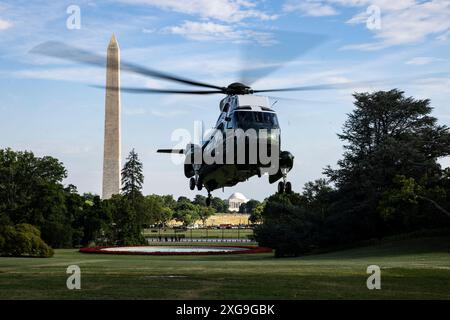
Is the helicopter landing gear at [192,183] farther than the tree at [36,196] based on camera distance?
No

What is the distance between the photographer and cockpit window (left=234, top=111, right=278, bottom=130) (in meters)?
24.3

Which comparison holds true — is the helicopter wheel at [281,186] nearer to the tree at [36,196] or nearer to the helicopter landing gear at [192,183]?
the helicopter landing gear at [192,183]

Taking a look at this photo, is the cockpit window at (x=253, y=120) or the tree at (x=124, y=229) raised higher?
the cockpit window at (x=253, y=120)

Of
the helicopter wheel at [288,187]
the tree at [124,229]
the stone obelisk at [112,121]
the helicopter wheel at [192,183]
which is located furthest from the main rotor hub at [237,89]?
the stone obelisk at [112,121]

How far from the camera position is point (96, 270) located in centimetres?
3164

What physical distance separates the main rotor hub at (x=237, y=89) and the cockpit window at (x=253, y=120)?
2.62m

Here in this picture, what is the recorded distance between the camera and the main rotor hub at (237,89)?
2703cm

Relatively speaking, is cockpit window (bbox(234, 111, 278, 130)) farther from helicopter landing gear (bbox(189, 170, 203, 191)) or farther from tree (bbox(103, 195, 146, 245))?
tree (bbox(103, 195, 146, 245))

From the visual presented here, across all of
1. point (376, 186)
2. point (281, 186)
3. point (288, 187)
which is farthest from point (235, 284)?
point (376, 186)

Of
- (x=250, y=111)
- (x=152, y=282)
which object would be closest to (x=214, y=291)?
(x=152, y=282)

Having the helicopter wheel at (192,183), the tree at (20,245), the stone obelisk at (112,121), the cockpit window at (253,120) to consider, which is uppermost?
the stone obelisk at (112,121)

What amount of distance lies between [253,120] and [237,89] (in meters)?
3.06

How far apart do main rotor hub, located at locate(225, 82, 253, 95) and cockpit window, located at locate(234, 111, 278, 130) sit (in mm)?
2617
